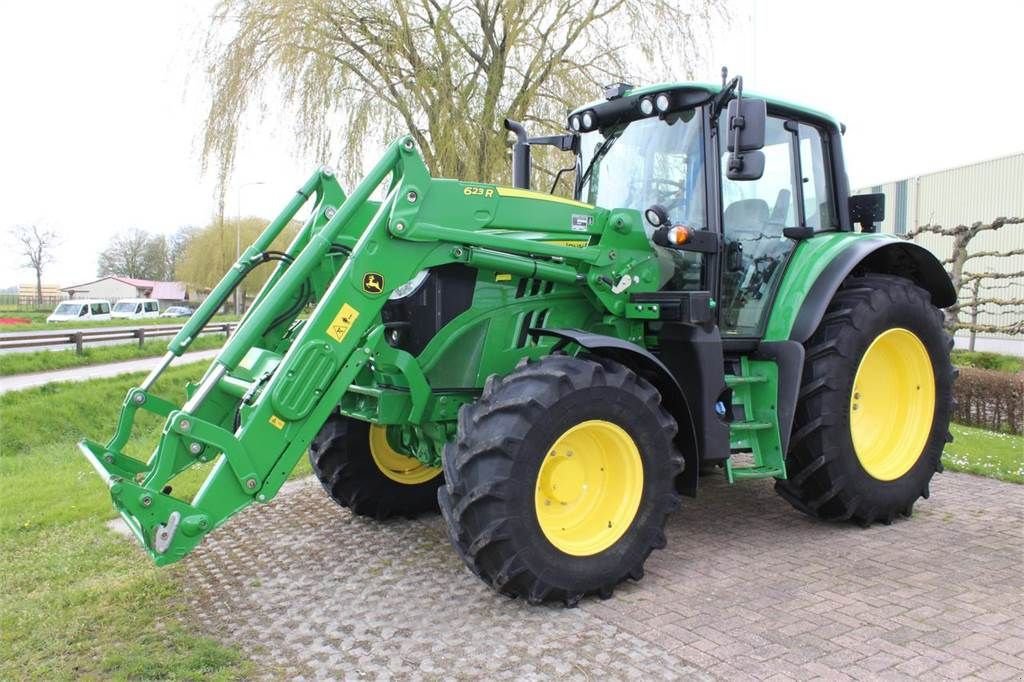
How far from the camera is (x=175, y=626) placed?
3.94m

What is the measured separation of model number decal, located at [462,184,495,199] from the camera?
454 centimetres

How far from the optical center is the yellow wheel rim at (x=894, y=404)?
5668mm

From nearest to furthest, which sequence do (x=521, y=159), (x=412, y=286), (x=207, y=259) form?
1. (x=412, y=286)
2. (x=521, y=159)
3. (x=207, y=259)

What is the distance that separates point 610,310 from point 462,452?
141 centimetres

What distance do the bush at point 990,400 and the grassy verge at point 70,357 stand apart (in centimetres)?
1253

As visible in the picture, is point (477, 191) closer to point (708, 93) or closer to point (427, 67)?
point (708, 93)

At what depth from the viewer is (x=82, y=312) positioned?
3772cm

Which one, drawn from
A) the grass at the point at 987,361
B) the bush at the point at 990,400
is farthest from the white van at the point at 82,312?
the bush at the point at 990,400

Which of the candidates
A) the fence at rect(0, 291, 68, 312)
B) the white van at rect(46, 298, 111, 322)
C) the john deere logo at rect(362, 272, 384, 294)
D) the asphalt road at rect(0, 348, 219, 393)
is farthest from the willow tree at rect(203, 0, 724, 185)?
the fence at rect(0, 291, 68, 312)

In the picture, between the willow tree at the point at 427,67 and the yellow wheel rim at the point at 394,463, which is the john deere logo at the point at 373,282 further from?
the willow tree at the point at 427,67

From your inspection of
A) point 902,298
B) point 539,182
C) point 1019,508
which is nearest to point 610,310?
point 902,298

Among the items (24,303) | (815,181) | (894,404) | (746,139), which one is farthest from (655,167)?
(24,303)

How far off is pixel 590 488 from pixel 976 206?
23205mm

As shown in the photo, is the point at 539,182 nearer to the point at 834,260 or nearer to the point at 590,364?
the point at 834,260
